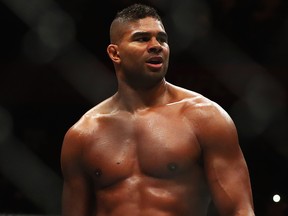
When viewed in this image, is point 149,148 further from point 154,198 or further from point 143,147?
point 154,198

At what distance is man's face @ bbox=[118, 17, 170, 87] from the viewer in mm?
2295

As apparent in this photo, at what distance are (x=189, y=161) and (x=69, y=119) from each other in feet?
3.87

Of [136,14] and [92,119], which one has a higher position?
[136,14]

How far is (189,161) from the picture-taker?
2283mm

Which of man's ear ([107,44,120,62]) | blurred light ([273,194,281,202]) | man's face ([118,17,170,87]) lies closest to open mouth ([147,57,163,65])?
man's face ([118,17,170,87])

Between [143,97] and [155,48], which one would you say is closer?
[155,48]

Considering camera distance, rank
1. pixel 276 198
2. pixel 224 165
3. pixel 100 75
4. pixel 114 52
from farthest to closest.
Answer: pixel 100 75, pixel 276 198, pixel 114 52, pixel 224 165

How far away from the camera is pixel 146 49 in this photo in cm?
230

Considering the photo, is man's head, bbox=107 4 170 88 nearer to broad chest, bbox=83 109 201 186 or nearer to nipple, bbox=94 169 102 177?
broad chest, bbox=83 109 201 186

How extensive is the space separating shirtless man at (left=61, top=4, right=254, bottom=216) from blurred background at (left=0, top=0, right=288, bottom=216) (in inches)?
34.5

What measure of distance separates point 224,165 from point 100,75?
1221mm

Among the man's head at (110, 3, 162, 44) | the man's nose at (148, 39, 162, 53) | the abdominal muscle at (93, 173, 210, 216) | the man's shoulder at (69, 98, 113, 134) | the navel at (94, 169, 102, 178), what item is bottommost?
the abdominal muscle at (93, 173, 210, 216)

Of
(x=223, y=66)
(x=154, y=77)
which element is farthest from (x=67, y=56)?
(x=154, y=77)

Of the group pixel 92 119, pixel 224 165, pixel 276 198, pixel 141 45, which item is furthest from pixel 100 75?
pixel 224 165
